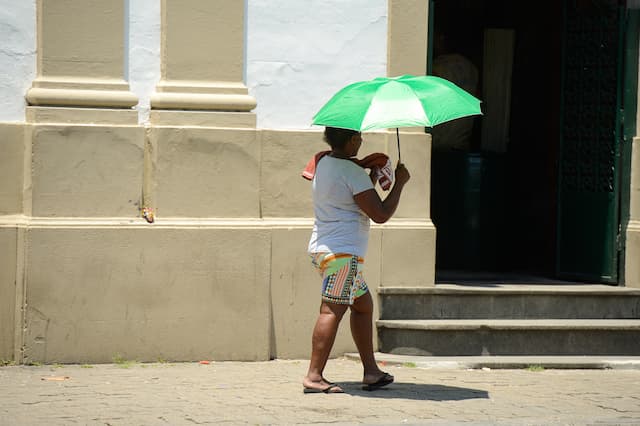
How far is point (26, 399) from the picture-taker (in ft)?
22.2

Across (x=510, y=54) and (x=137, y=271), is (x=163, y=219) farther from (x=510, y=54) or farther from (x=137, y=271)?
(x=510, y=54)

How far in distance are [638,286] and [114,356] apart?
4562 millimetres

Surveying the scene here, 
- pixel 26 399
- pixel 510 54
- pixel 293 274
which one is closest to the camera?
pixel 26 399

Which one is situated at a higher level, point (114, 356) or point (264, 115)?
point (264, 115)

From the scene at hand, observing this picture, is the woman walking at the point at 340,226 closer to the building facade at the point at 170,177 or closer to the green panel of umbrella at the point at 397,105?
the green panel of umbrella at the point at 397,105

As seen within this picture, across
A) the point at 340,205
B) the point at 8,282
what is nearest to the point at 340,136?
the point at 340,205

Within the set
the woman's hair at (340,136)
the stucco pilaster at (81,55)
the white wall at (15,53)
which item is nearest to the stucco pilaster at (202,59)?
the stucco pilaster at (81,55)

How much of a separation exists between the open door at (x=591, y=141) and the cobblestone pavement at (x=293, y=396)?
1.68 metres

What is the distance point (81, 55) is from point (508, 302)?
3973mm

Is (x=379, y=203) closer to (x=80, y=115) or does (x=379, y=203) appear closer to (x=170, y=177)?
(x=170, y=177)

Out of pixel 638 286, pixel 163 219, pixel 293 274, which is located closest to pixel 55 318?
pixel 163 219

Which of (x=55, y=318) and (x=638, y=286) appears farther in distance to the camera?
(x=638, y=286)

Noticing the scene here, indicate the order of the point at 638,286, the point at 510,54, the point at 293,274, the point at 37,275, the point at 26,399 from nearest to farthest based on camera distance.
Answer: the point at 26,399 < the point at 37,275 < the point at 293,274 < the point at 638,286 < the point at 510,54

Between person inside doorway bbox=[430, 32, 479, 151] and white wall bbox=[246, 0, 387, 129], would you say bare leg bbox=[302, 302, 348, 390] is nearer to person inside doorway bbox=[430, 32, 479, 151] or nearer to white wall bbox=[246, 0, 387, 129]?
white wall bbox=[246, 0, 387, 129]
